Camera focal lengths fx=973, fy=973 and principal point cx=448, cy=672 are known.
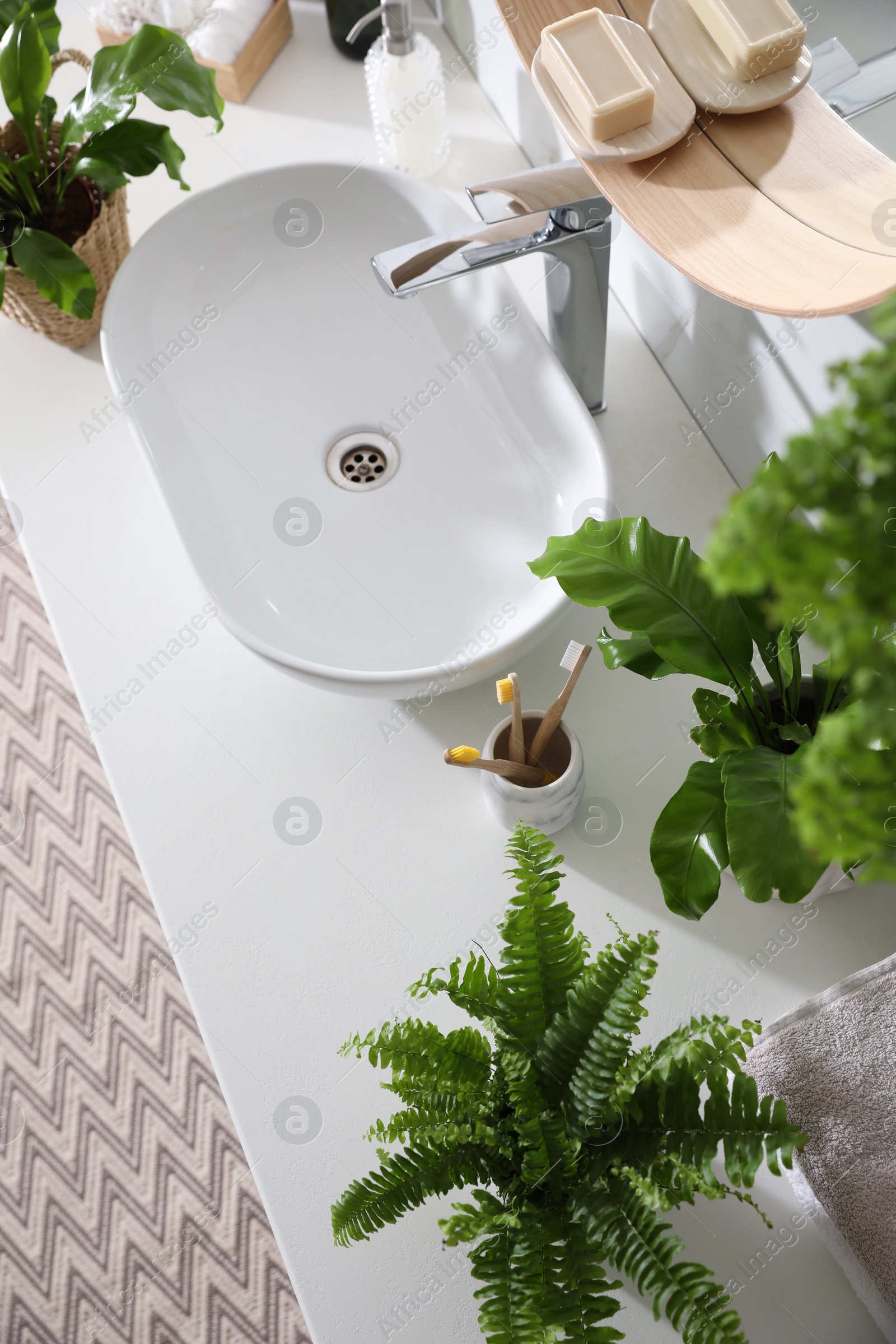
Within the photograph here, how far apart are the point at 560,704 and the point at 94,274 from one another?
774mm

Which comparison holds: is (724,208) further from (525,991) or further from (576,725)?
(525,991)

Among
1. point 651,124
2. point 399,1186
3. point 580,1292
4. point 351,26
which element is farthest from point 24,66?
point 580,1292

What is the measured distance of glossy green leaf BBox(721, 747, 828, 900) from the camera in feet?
2.13

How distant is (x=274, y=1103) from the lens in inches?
33.7

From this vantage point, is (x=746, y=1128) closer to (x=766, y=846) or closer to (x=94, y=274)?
(x=766, y=846)

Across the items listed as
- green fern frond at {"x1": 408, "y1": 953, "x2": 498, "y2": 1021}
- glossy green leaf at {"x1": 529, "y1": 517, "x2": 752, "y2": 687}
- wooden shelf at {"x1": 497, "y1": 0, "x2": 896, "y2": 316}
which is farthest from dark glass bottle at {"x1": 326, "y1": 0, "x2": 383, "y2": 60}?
green fern frond at {"x1": 408, "y1": 953, "x2": 498, "y2": 1021}

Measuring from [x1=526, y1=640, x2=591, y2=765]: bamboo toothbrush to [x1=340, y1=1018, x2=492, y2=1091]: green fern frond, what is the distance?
258 mm

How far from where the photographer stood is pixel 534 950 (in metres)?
0.71

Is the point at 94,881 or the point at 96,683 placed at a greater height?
the point at 96,683

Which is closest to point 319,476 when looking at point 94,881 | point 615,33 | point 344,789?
point 344,789

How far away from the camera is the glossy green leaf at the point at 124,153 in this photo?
3.46ft

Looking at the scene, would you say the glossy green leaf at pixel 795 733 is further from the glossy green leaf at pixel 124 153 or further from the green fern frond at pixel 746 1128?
the glossy green leaf at pixel 124 153

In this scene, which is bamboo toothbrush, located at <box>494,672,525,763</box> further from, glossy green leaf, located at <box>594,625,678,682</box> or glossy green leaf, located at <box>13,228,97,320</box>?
glossy green leaf, located at <box>13,228,97,320</box>

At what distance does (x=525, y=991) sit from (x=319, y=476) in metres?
A: 0.57
